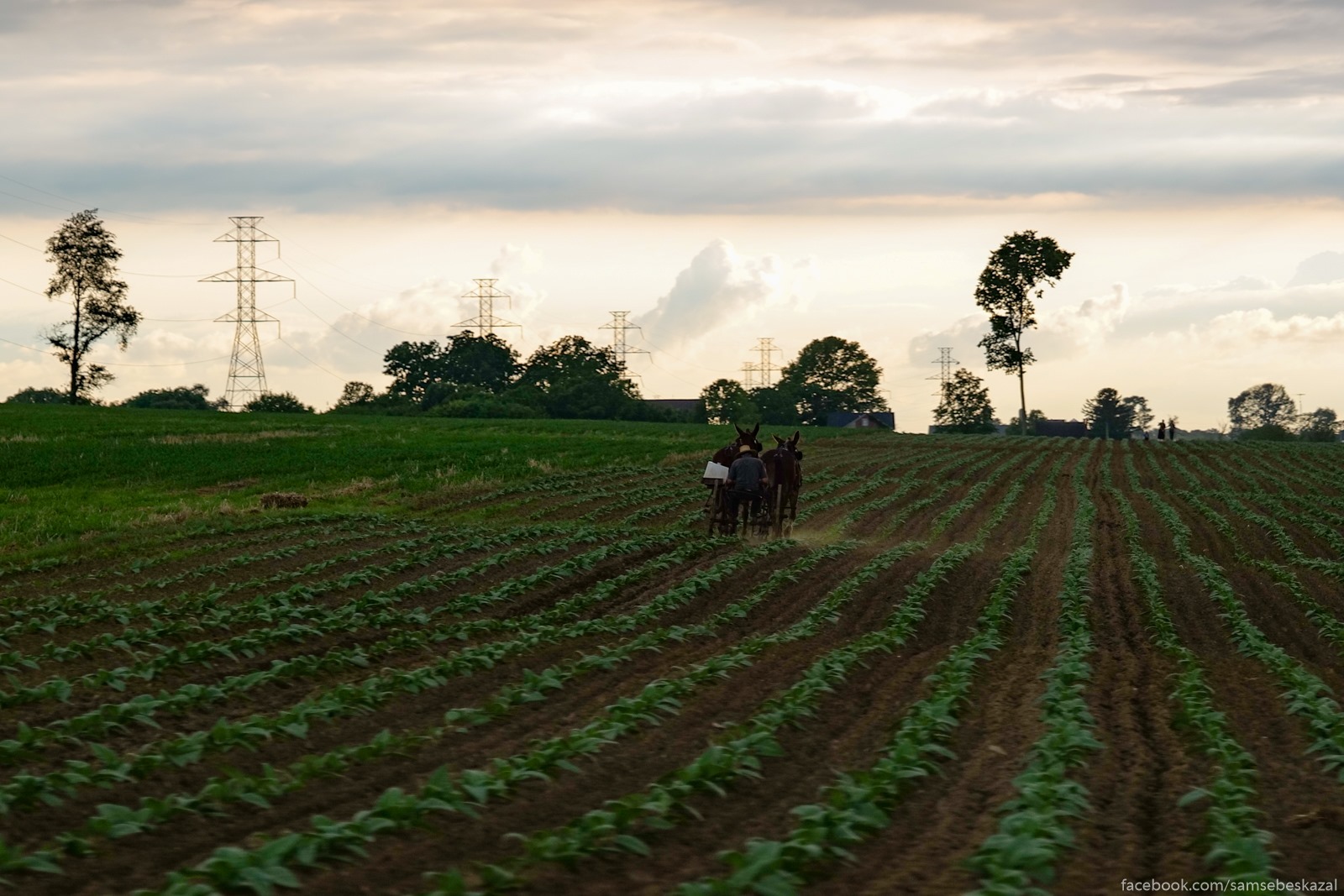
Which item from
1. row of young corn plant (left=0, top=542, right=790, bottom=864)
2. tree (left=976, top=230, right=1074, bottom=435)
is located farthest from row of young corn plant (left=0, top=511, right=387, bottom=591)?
tree (left=976, top=230, right=1074, bottom=435)

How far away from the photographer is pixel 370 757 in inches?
366

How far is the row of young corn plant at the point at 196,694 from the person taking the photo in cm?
948

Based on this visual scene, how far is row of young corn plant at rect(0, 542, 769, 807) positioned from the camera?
8.28 metres

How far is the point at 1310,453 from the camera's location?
72.4 meters

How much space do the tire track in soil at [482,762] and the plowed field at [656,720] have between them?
0.12ft

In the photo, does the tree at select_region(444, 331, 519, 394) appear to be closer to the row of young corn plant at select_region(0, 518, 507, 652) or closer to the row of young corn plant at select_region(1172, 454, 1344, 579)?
the row of young corn plant at select_region(1172, 454, 1344, 579)

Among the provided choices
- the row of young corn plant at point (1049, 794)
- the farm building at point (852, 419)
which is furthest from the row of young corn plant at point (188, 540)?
the farm building at point (852, 419)

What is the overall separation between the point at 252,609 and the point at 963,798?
32.7ft

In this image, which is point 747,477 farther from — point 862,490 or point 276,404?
point 276,404

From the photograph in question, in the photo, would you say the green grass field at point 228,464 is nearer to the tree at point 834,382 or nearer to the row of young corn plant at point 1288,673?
the row of young corn plant at point 1288,673

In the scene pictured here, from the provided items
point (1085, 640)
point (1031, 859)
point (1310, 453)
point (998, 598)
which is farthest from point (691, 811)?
point (1310, 453)

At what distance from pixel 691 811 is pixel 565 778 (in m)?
1.10

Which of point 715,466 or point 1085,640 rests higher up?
point 715,466

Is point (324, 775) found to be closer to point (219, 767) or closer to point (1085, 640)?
point (219, 767)
